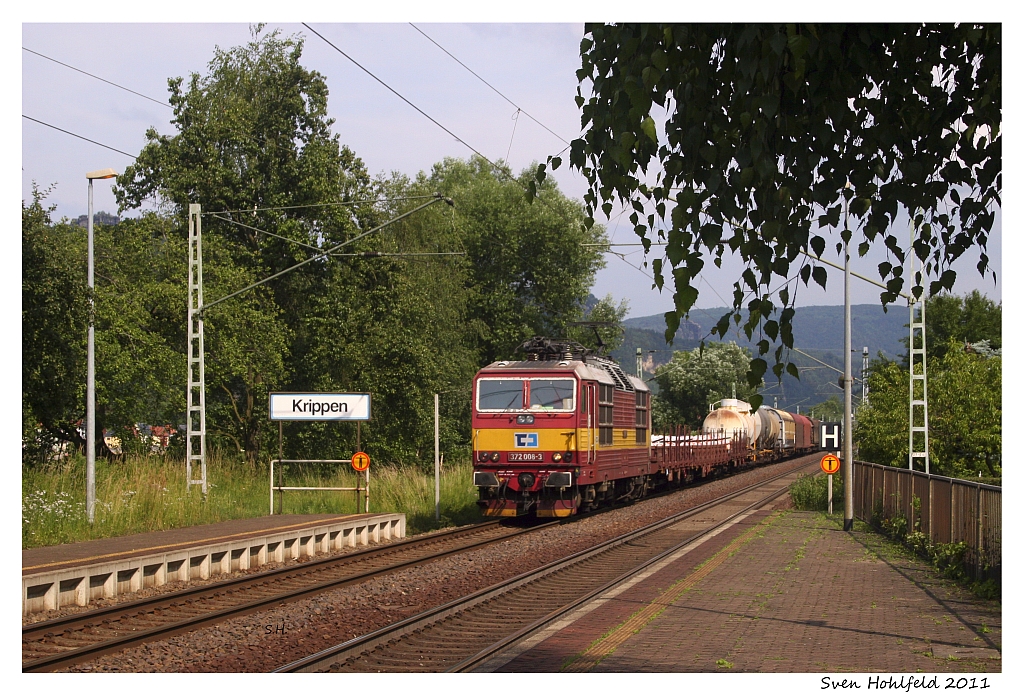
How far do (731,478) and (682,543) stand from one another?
92.8 feet

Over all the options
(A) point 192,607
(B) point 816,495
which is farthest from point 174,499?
(B) point 816,495

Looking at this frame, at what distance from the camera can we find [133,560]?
499 inches

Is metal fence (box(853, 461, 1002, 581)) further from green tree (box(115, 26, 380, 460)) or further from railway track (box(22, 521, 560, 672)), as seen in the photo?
green tree (box(115, 26, 380, 460))

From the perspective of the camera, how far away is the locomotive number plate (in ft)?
70.6

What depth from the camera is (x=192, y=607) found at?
38.3 feet

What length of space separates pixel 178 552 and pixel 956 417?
14.7 meters

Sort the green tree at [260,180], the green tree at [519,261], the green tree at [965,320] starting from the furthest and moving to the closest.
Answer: the green tree at [965,320] → the green tree at [519,261] → the green tree at [260,180]

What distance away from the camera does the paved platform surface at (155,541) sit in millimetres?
12992

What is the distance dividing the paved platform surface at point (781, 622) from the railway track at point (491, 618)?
0.40 m

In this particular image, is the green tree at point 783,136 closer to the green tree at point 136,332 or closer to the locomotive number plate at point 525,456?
the locomotive number plate at point 525,456

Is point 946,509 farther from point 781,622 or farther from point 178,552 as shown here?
point 178,552

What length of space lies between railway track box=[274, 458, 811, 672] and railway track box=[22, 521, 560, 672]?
2097 millimetres

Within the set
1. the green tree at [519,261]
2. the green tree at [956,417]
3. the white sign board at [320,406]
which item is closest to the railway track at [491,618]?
the green tree at [956,417]
